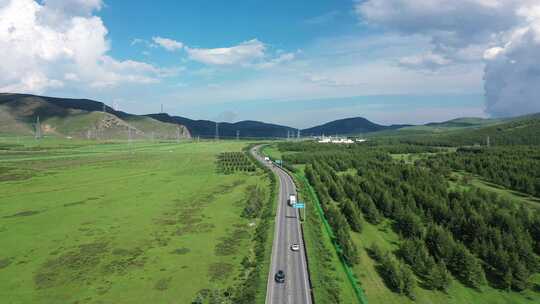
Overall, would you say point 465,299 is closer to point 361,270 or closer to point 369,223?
point 361,270

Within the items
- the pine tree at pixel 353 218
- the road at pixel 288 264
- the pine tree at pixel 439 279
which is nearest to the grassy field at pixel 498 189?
the pine tree at pixel 353 218

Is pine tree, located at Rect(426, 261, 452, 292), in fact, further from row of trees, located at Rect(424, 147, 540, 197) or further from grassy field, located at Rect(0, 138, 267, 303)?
row of trees, located at Rect(424, 147, 540, 197)

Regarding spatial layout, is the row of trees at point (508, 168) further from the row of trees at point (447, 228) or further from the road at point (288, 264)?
the road at point (288, 264)

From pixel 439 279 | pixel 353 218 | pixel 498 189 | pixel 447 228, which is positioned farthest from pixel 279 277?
pixel 498 189

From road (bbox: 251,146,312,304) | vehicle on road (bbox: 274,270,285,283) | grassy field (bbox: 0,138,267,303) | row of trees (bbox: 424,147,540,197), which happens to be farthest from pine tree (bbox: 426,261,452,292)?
row of trees (bbox: 424,147,540,197)

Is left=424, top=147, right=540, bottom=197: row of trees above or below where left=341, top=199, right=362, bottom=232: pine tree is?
above

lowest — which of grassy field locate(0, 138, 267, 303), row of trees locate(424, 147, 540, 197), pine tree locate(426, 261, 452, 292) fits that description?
pine tree locate(426, 261, 452, 292)

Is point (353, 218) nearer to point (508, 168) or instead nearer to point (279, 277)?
point (279, 277)
